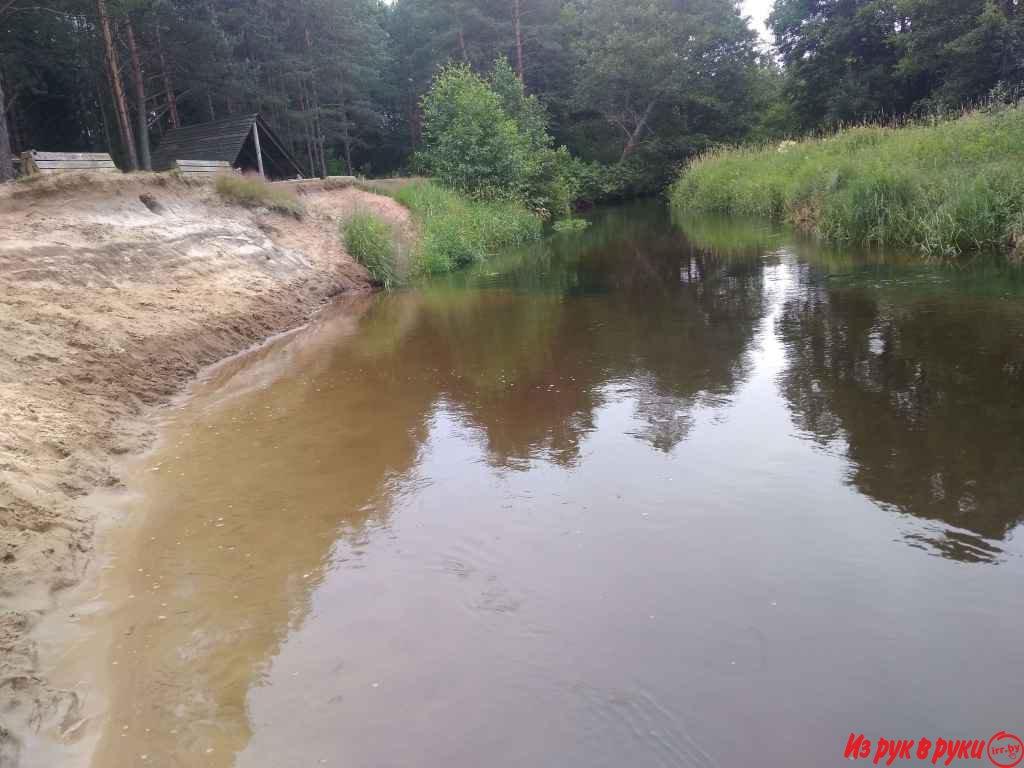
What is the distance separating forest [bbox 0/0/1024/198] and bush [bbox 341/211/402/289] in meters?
12.3

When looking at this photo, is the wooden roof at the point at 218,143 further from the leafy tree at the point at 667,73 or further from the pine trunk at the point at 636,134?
the pine trunk at the point at 636,134

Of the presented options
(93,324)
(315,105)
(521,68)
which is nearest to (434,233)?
(93,324)

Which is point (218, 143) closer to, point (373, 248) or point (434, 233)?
point (434, 233)

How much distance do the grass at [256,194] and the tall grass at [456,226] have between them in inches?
119

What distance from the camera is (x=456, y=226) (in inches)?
809

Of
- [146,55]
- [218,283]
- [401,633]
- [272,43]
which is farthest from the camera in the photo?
[272,43]

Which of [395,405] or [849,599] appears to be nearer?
[849,599]

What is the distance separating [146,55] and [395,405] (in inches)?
1112

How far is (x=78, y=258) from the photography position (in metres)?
9.67

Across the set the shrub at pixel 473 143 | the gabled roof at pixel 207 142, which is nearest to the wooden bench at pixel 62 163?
the gabled roof at pixel 207 142

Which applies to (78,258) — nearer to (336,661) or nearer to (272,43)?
(336,661)

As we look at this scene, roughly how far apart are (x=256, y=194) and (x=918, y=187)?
12.9 m

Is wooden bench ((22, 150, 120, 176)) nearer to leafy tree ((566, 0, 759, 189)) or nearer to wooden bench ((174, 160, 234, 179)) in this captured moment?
wooden bench ((174, 160, 234, 179))

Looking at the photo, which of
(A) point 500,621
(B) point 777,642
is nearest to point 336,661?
(A) point 500,621
